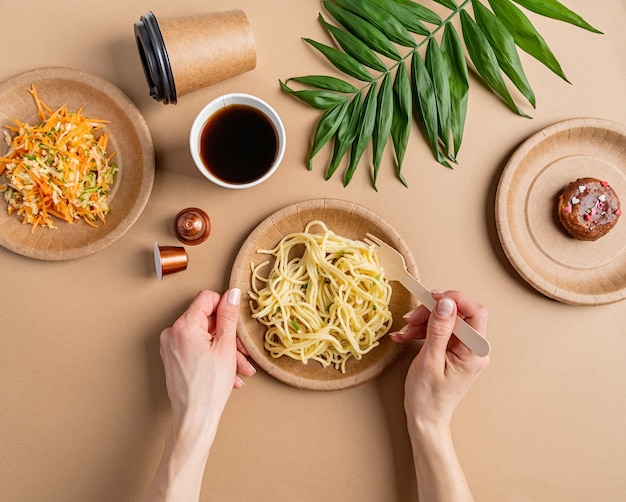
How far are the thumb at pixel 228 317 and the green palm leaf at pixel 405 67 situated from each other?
66 cm

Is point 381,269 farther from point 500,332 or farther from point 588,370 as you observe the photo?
point 588,370

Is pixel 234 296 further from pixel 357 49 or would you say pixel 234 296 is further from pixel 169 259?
pixel 357 49

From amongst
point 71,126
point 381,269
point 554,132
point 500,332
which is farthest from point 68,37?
point 500,332

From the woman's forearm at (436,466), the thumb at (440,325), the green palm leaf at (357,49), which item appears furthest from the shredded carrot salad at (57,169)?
the woman's forearm at (436,466)

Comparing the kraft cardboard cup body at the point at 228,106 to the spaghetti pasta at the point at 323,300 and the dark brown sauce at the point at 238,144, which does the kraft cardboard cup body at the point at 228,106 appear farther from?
the spaghetti pasta at the point at 323,300

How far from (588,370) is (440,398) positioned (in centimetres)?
76

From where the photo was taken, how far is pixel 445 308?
1830 millimetres

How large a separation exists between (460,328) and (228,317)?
2.93 ft

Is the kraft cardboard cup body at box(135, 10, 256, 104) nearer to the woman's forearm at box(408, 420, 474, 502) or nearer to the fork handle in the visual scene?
the fork handle

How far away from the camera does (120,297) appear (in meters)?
2.07

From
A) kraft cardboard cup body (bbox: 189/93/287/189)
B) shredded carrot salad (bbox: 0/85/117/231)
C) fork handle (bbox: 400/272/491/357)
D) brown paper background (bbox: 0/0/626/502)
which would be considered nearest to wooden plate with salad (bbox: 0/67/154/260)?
shredded carrot salad (bbox: 0/85/117/231)

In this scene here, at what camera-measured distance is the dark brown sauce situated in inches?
76.4

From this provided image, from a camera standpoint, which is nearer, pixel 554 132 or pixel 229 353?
pixel 229 353

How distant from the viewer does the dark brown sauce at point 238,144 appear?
1.94 metres
